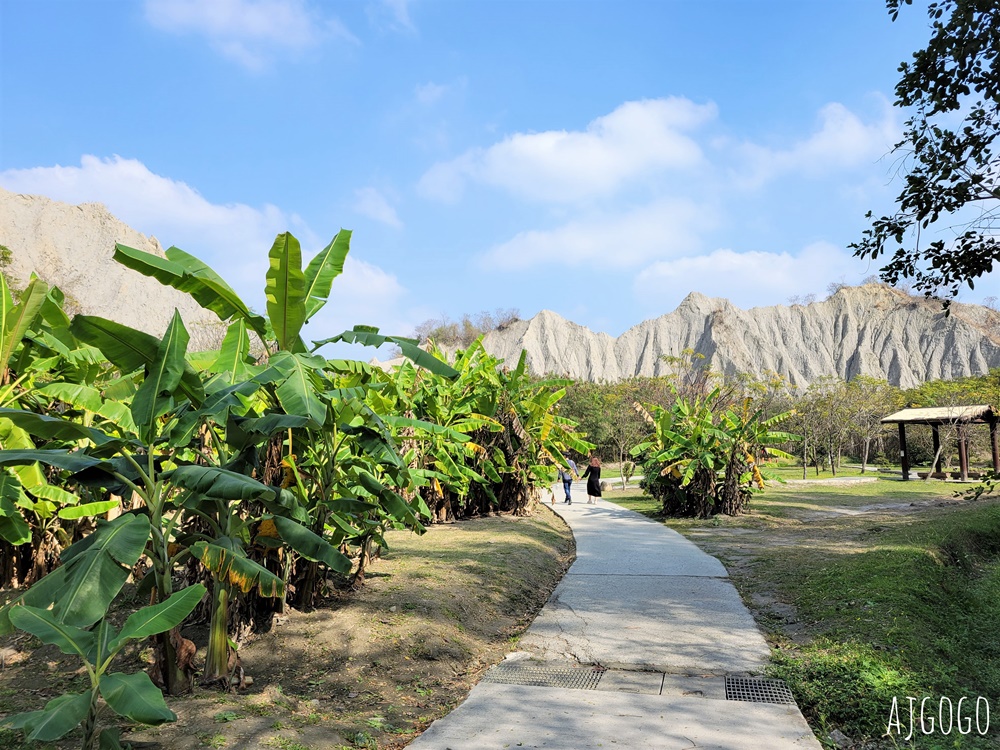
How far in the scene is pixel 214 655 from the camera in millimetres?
4570

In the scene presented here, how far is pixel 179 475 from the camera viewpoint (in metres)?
3.86

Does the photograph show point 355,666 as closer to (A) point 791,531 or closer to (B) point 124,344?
(B) point 124,344

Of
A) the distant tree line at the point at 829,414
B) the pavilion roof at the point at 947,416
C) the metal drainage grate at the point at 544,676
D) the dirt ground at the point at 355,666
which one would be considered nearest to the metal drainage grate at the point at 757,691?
the metal drainage grate at the point at 544,676

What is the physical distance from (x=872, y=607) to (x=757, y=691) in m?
2.46

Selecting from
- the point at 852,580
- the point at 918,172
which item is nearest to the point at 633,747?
the point at 852,580

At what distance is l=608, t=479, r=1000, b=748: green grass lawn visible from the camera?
4.59 m

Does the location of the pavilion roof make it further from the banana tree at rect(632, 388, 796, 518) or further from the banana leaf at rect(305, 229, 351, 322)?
the banana leaf at rect(305, 229, 351, 322)

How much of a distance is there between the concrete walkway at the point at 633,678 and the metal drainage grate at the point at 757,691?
0.07 feet

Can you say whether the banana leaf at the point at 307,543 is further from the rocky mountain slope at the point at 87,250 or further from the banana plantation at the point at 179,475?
the rocky mountain slope at the point at 87,250

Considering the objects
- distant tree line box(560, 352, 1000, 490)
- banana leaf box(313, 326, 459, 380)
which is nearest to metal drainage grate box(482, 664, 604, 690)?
banana leaf box(313, 326, 459, 380)

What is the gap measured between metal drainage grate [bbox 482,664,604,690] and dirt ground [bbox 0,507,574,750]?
251mm

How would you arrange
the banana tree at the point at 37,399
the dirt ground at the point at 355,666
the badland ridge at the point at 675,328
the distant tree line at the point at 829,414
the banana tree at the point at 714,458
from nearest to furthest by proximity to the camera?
the dirt ground at the point at 355,666, the banana tree at the point at 37,399, the banana tree at the point at 714,458, the distant tree line at the point at 829,414, the badland ridge at the point at 675,328

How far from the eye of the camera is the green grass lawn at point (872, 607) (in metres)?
4.59

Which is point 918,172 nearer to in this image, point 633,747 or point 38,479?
point 633,747
